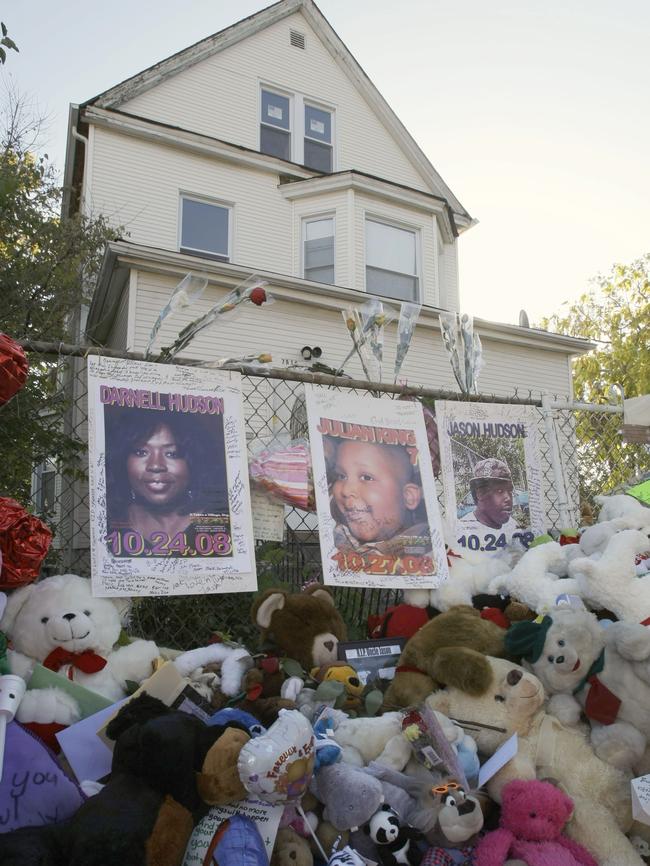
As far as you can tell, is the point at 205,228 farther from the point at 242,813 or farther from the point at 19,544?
the point at 242,813

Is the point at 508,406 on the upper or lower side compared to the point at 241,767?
upper

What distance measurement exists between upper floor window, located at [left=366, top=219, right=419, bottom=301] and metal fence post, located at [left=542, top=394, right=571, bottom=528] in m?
7.16

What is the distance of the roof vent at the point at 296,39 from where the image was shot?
39.6 ft

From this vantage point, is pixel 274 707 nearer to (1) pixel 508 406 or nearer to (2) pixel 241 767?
(2) pixel 241 767

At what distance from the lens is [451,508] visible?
3.26 m

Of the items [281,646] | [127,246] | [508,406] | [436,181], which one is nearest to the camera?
[281,646]

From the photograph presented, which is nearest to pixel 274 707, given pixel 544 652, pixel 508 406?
pixel 544 652

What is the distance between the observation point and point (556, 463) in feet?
11.9

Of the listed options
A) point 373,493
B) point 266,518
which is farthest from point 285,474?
point 373,493

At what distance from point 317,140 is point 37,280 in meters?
6.69

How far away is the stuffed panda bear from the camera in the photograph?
5.89 feet

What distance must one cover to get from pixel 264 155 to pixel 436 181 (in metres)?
3.66

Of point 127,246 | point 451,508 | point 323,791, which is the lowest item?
point 323,791

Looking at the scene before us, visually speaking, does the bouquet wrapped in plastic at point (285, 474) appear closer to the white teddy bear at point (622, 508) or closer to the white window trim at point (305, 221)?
the white teddy bear at point (622, 508)
